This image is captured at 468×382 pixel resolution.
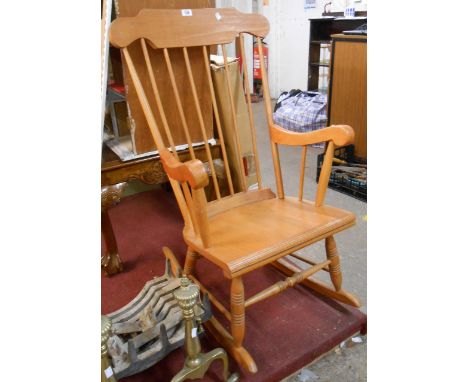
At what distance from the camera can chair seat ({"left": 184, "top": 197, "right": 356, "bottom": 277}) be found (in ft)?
3.28

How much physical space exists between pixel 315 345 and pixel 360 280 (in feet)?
1.40

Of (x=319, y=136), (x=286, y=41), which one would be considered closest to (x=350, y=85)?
(x=319, y=136)

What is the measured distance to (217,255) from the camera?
101 cm

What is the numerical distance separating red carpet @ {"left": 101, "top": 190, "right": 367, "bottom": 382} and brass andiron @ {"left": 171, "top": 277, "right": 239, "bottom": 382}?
12cm

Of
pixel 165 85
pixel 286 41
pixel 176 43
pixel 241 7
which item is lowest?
pixel 165 85

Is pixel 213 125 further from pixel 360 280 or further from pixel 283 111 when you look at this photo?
pixel 283 111

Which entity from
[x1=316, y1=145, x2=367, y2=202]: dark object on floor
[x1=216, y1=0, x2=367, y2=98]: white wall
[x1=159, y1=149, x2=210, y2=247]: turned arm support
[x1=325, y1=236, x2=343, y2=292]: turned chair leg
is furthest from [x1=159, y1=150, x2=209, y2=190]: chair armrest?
[x1=216, y1=0, x2=367, y2=98]: white wall

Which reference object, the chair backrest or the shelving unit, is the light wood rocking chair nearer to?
the chair backrest

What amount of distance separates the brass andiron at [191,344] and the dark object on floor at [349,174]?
1.49m

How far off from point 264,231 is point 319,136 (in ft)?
1.12

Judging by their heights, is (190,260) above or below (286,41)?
below

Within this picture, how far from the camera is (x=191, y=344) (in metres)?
1.00

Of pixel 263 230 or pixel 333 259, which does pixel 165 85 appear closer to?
pixel 263 230

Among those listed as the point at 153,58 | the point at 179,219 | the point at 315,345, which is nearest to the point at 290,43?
the point at 179,219
